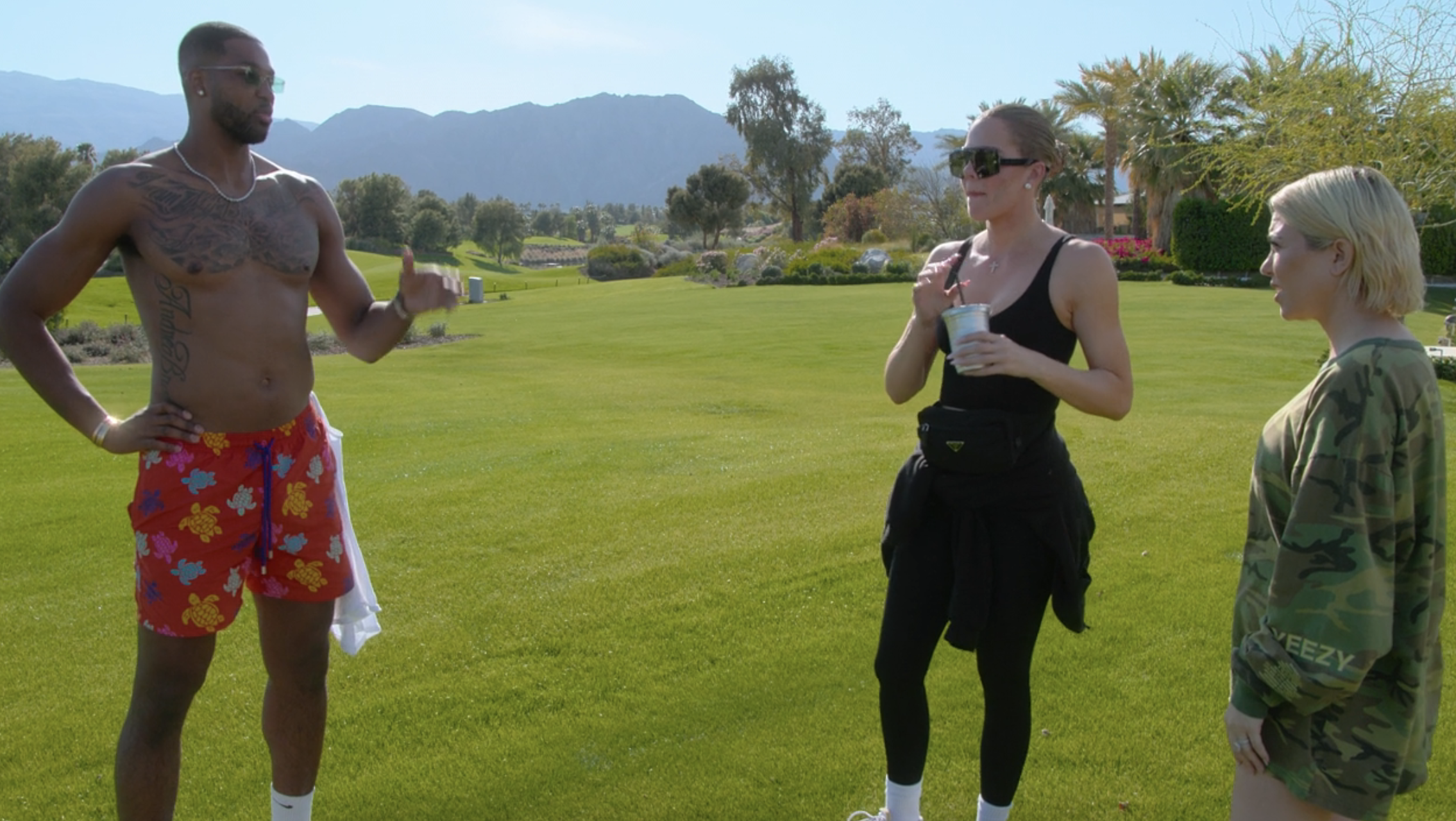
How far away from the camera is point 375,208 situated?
70.1 metres

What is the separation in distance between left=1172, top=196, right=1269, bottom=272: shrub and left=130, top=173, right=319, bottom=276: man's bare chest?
35606 millimetres

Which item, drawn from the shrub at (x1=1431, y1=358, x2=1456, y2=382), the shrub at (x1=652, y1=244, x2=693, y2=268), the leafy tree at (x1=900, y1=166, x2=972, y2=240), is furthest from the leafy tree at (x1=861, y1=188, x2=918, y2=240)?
the shrub at (x1=1431, y1=358, x2=1456, y2=382)

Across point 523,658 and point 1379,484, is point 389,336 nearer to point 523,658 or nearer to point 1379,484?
point 523,658

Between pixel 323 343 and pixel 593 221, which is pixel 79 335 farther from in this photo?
pixel 593 221

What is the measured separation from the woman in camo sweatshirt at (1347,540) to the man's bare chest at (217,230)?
8.03 ft

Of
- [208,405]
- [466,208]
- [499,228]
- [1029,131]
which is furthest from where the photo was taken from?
[466,208]

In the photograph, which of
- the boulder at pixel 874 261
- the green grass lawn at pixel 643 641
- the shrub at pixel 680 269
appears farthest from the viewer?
the shrub at pixel 680 269

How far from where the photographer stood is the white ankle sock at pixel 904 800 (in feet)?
9.10

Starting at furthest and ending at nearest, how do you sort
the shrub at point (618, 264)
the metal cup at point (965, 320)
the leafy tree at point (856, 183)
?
the leafy tree at point (856, 183) → the shrub at point (618, 264) → the metal cup at point (965, 320)

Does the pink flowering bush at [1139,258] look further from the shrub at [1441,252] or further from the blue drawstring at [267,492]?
the blue drawstring at [267,492]

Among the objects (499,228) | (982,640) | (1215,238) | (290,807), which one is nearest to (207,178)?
(290,807)

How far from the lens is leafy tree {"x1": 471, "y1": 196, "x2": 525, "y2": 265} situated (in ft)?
262

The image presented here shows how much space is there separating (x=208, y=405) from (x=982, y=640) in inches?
85.5

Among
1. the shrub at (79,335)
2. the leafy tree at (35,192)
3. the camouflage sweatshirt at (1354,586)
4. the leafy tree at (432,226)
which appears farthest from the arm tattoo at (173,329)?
the leafy tree at (432,226)
